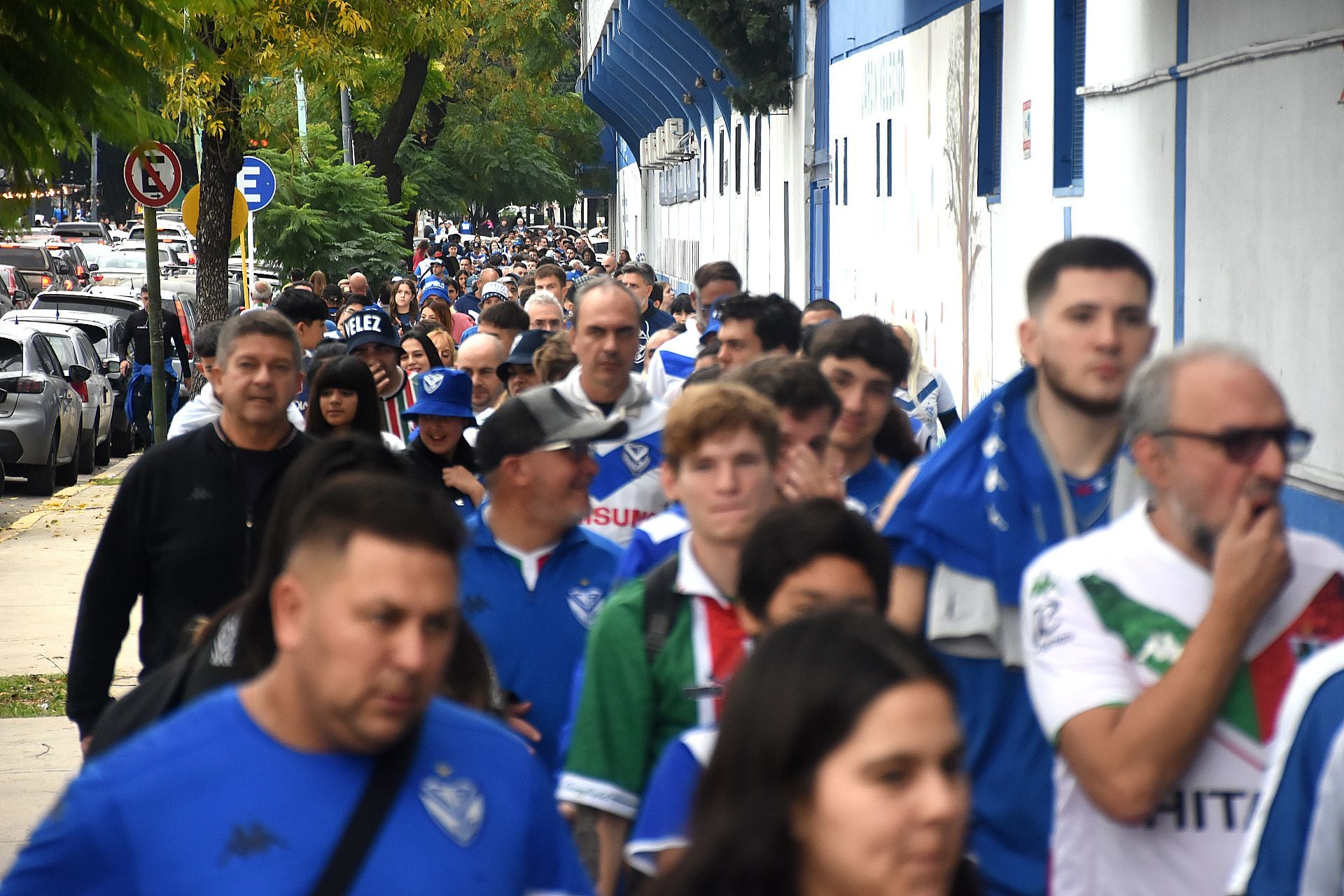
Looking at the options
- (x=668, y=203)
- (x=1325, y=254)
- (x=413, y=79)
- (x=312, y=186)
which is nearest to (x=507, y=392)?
(x=1325, y=254)

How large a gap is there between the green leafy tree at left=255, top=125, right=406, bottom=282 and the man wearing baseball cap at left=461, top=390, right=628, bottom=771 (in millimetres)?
19835

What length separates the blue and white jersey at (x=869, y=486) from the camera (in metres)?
5.18

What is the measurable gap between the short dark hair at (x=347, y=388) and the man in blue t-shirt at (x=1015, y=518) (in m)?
3.45

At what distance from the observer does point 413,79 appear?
34219mm

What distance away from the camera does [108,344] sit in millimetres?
27062

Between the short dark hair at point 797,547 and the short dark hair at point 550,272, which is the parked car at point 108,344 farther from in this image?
the short dark hair at point 797,547

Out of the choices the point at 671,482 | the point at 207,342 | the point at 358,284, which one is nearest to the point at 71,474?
the point at 358,284

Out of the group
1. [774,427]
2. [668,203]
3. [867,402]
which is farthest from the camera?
[668,203]

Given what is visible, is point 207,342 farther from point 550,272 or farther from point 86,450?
point 86,450

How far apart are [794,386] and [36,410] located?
55.2 feet

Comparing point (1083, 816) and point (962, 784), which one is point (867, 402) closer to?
point (1083, 816)

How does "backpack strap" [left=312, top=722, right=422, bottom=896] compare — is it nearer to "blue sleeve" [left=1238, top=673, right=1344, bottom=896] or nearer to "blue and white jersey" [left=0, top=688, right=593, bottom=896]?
"blue and white jersey" [left=0, top=688, right=593, bottom=896]

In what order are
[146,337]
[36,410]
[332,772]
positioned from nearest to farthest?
[332,772]
[36,410]
[146,337]

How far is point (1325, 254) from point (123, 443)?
20666mm
